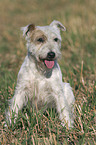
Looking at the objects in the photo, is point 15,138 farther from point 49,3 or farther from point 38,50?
point 49,3

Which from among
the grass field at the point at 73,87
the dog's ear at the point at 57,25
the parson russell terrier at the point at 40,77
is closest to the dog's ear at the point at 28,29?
the parson russell terrier at the point at 40,77

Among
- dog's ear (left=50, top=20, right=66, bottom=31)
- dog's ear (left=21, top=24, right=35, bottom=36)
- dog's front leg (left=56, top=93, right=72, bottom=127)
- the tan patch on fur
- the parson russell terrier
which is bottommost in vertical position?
dog's front leg (left=56, top=93, right=72, bottom=127)

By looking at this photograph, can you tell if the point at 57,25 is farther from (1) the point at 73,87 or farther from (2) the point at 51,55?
(1) the point at 73,87

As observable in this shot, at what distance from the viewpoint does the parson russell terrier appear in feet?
13.5

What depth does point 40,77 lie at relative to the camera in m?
4.24

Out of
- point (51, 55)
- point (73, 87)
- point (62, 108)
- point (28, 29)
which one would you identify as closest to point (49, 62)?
point (51, 55)

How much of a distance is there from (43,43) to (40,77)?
2.21 feet

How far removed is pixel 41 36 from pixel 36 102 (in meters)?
1.35

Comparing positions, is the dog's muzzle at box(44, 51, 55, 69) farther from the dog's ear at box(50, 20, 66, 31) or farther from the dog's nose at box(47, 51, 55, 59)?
the dog's ear at box(50, 20, 66, 31)

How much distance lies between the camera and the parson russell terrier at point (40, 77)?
4129 millimetres

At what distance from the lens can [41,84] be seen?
4219mm

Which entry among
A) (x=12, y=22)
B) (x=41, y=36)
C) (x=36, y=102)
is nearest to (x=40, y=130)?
(x=36, y=102)

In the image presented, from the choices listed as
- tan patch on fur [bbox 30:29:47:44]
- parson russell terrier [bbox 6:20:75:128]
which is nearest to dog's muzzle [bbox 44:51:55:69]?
parson russell terrier [bbox 6:20:75:128]

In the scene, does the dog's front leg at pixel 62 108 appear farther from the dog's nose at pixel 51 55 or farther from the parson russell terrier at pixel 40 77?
the dog's nose at pixel 51 55
